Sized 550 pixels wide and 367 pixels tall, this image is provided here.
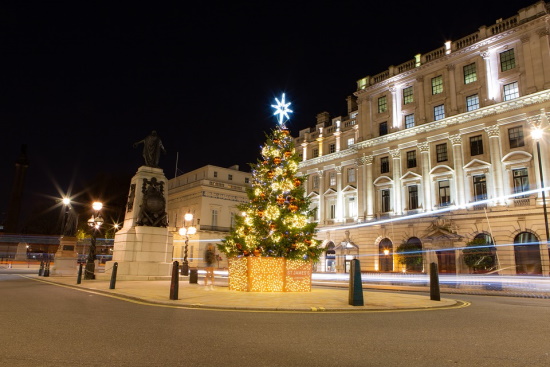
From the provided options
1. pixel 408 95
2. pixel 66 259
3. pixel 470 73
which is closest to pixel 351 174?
pixel 408 95

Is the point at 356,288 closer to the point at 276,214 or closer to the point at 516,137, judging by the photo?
the point at 276,214

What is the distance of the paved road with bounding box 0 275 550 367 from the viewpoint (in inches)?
179

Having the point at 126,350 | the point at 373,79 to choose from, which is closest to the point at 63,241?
the point at 126,350

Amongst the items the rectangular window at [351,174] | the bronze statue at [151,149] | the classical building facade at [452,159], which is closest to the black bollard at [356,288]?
the bronze statue at [151,149]

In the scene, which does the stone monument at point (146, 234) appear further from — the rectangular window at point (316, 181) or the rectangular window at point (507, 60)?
the rectangular window at point (507, 60)

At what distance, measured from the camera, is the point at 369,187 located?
42125 mm

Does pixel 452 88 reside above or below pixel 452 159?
above

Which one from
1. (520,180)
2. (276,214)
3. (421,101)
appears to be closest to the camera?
(276,214)

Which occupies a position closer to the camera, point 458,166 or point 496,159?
point 496,159

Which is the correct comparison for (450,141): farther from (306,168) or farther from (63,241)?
(63,241)

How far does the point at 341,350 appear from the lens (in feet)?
16.7

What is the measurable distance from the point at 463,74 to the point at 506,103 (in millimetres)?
5743

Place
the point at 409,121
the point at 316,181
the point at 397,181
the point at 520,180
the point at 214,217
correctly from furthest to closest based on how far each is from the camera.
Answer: the point at 214,217 < the point at 316,181 < the point at 409,121 < the point at 397,181 < the point at 520,180

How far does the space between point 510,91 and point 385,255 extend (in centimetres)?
1852
